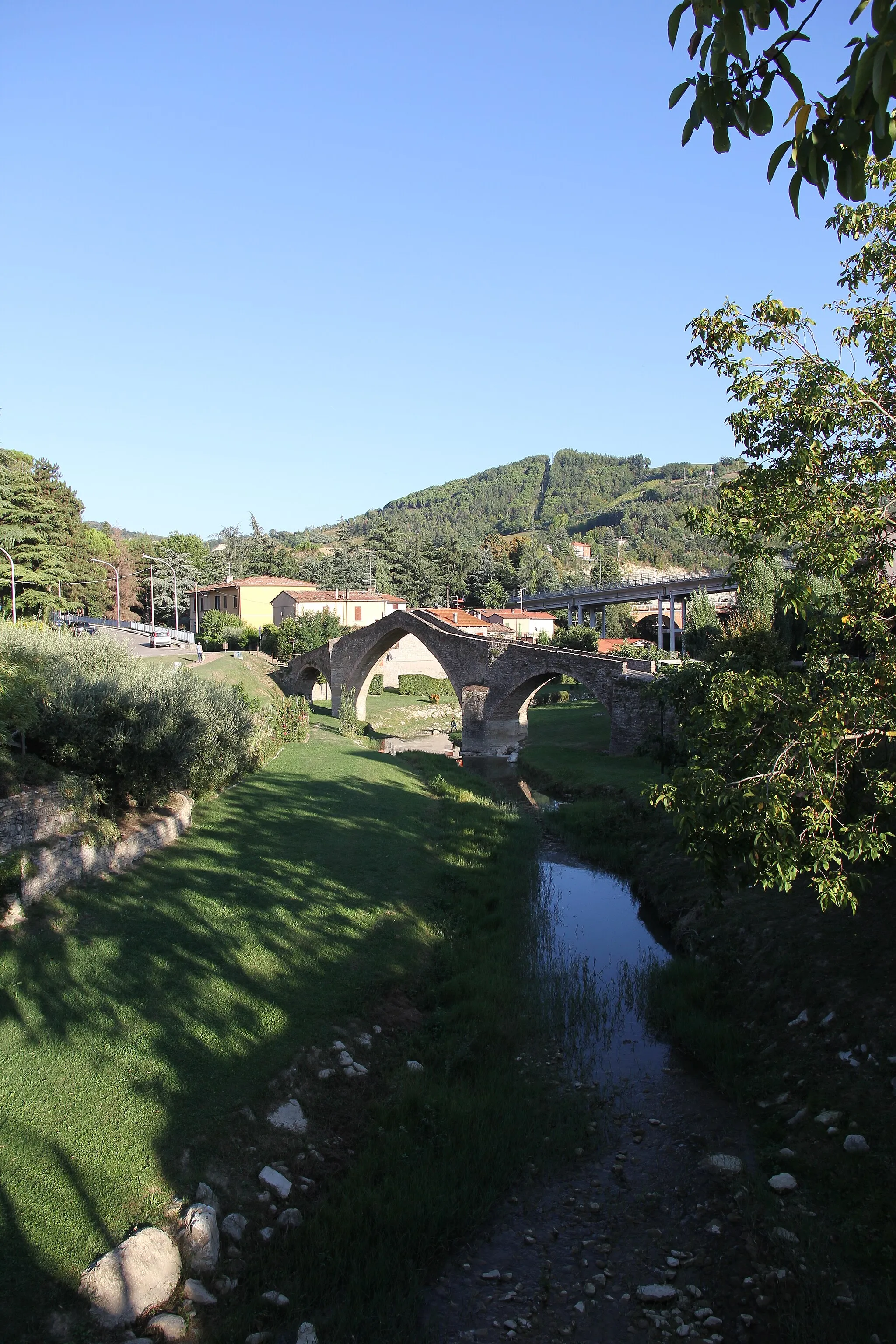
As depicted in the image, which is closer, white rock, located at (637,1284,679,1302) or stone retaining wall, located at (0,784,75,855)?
white rock, located at (637,1284,679,1302)

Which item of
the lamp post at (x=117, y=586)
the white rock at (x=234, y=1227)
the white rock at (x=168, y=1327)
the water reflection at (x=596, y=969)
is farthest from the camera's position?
the lamp post at (x=117, y=586)

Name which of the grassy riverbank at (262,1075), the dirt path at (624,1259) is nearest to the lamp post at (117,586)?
the grassy riverbank at (262,1075)

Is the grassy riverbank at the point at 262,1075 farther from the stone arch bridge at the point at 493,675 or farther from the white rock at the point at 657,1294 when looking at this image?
the stone arch bridge at the point at 493,675

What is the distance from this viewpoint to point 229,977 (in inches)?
384

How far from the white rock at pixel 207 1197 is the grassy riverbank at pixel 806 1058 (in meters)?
4.04

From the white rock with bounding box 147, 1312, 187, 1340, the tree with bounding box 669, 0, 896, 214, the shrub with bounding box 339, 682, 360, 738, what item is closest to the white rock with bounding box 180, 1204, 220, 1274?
the white rock with bounding box 147, 1312, 187, 1340

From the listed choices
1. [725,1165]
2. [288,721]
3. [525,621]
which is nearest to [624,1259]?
[725,1165]

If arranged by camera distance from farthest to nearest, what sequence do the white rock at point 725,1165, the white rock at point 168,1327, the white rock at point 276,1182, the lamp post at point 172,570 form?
the lamp post at point 172,570 < the white rock at point 725,1165 < the white rock at point 276,1182 < the white rock at point 168,1327

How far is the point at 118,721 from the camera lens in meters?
13.9

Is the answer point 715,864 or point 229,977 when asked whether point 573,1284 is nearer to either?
point 715,864

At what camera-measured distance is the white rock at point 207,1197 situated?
21.4ft

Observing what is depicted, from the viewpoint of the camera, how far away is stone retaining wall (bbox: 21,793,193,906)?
1013 centimetres

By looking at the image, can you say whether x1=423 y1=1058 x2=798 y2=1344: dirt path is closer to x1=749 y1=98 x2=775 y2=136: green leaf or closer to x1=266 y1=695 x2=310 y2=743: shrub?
x1=749 y1=98 x2=775 y2=136: green leaf

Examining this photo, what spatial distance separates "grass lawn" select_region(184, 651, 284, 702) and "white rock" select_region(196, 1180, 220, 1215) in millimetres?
29805
